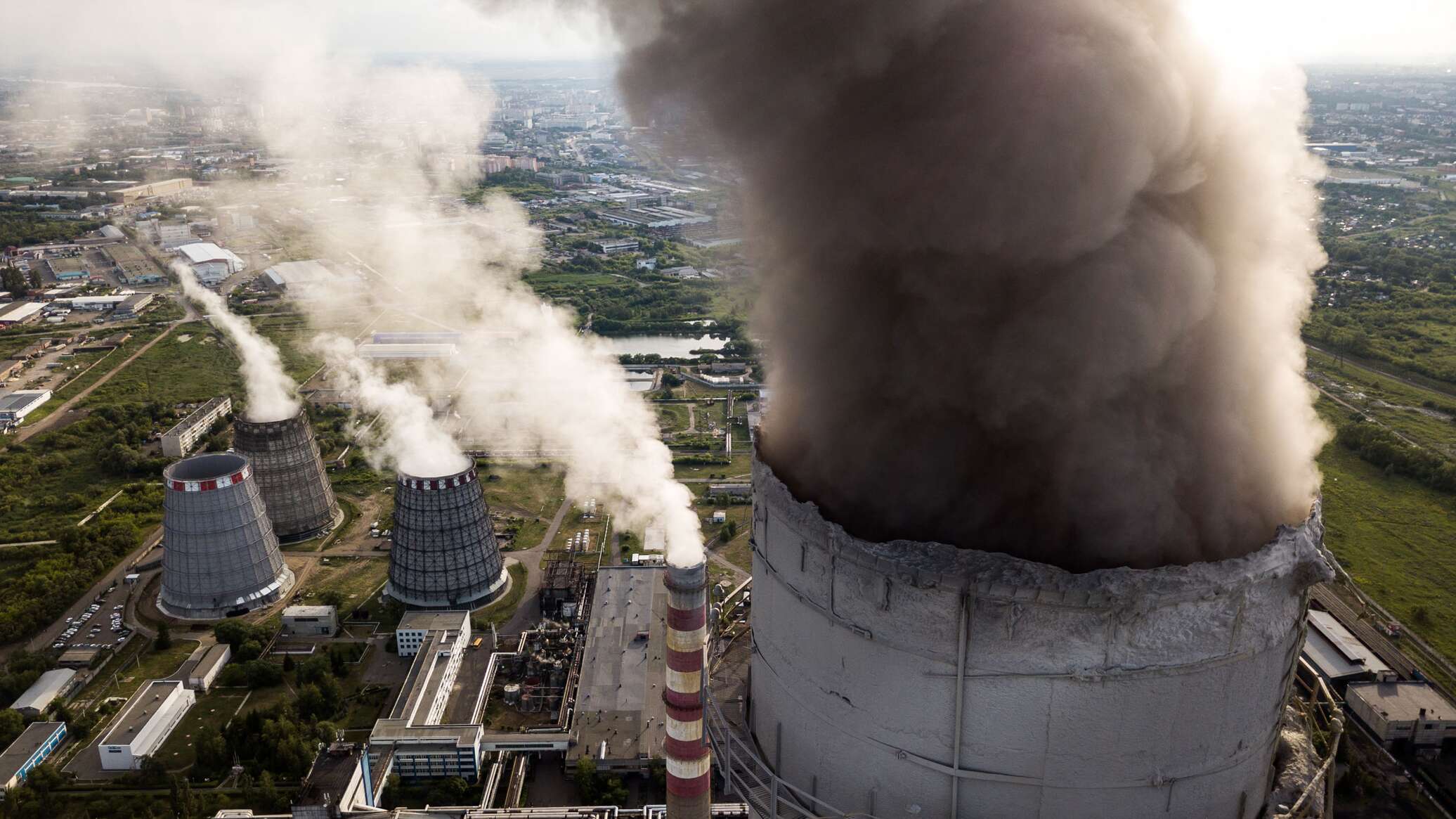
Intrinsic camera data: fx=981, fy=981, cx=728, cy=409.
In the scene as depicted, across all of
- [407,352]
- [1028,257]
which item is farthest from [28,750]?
[407,352]

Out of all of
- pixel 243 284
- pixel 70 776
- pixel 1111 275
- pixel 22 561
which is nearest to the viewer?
pixel 1111 275

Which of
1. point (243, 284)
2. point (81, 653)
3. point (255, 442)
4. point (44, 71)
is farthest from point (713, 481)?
point (44, 71)

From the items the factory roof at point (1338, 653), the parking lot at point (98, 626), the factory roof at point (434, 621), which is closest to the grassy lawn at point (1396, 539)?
the factory roof at point (1338, 653)

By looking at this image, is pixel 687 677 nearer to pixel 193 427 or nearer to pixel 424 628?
pixel 424 628

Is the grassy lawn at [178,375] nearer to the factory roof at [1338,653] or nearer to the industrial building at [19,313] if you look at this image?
the industrial building at [19,313]

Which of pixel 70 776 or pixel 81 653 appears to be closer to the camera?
pixel 70 776

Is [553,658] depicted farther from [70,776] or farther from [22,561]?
[22,561]
